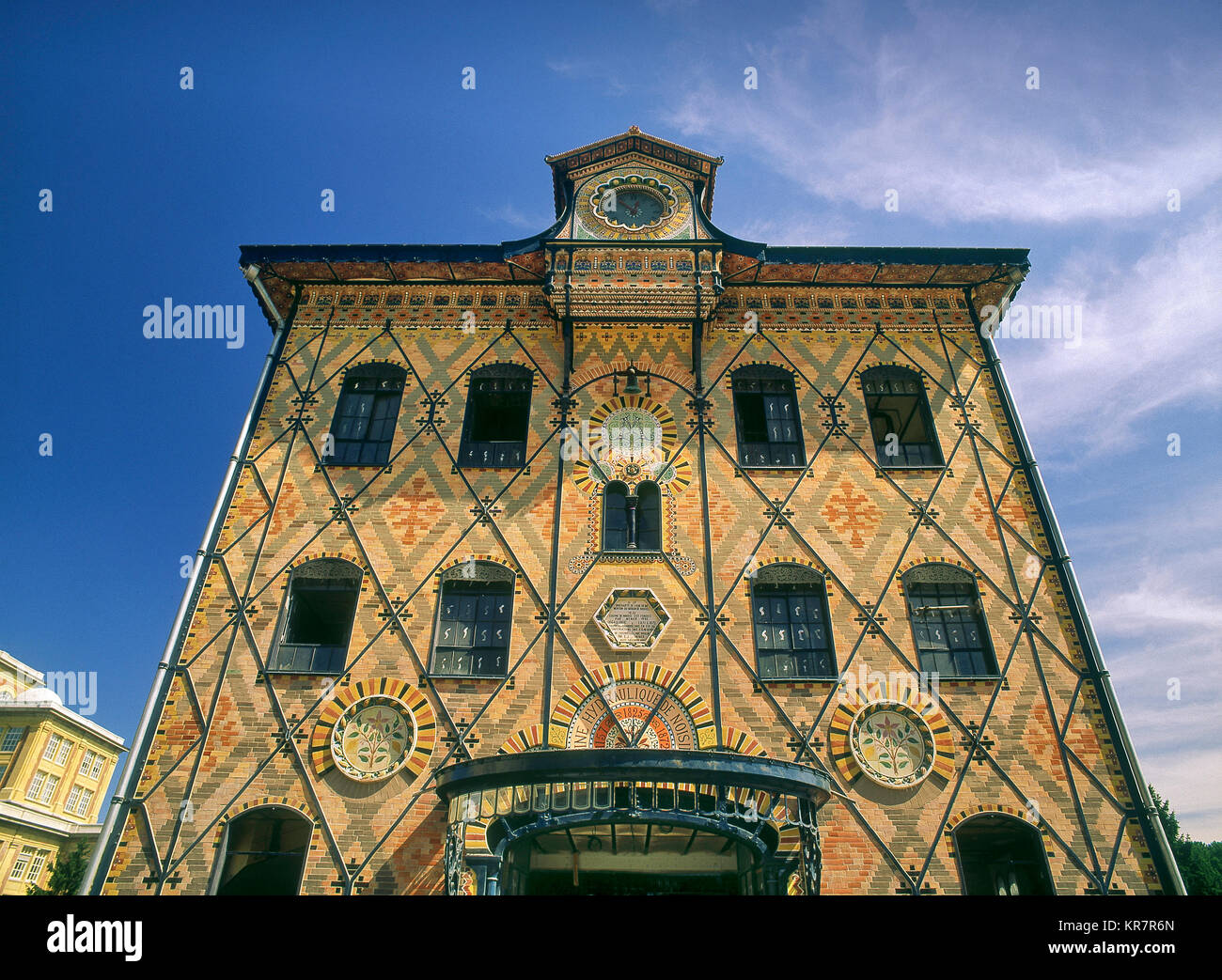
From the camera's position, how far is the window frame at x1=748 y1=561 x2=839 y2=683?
1235 cm

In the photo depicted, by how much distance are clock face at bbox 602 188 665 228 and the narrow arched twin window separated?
603 centimetres

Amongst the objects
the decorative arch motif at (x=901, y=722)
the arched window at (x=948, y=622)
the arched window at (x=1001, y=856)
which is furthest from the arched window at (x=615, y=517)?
the arched window at (x=1001, y=856)

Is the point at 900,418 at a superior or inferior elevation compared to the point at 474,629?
superior

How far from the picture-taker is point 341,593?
13.9 metres

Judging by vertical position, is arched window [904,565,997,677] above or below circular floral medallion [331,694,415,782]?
above

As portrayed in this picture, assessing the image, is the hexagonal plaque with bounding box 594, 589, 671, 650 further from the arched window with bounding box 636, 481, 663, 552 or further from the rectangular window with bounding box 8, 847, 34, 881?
the rectangular window with bounding box 8, 847, 34, 881

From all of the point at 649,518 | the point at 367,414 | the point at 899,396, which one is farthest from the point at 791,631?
the point at 367,414

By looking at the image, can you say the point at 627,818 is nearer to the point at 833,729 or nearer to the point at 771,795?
the point at 771,795

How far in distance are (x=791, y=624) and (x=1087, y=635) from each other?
4932 millimetres

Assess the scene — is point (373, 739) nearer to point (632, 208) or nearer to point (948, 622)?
point (948, 622)

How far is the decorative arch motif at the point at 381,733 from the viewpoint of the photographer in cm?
1156

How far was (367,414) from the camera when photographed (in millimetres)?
15461

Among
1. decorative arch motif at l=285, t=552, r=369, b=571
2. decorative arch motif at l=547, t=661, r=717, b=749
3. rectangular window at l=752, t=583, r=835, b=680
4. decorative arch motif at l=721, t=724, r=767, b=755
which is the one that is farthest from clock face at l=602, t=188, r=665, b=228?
decorative arch motif at l=721, t=724, r=767, b=755
